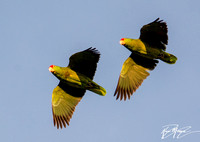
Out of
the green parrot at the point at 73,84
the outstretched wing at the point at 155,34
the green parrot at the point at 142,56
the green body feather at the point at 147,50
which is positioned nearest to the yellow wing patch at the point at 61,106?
the green parrot at the point at 73,84

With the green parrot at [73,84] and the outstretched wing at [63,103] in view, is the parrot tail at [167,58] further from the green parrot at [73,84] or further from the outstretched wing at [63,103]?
the outstretched wing at [63,103]

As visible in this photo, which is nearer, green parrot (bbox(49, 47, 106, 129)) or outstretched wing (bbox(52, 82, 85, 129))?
green parrot (bbox(49, 47, 106, 129))

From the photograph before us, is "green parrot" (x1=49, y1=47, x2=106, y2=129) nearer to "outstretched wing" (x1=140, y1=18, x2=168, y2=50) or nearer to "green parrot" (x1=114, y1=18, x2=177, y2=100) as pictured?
"green parrot" (x1=114, y1=18, x2=177, y2=100)

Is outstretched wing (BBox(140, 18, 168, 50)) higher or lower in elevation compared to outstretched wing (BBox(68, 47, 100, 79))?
higher

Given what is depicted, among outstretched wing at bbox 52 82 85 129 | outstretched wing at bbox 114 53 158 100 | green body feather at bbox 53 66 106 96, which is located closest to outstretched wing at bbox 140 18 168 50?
outstretched wing at bbox 114 53 158 100

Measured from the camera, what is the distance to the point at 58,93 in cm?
2286

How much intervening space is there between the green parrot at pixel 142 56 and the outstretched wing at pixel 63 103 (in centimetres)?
221

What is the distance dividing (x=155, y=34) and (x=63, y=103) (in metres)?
5.47

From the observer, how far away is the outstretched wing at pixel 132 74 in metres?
23.7

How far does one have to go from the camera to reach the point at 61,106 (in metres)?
22.9

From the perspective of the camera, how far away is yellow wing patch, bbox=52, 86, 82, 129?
2286 cm

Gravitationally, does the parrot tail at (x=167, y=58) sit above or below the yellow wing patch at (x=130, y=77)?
above

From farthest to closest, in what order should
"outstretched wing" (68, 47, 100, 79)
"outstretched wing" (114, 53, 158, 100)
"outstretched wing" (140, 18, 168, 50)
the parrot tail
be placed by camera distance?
"outstretched wing" (114, 53, 158, 100) → the parrot tail → "outstretched wing" (140, 18, 168, 50) → "outstretched wing" (68, 47, 100, 79)

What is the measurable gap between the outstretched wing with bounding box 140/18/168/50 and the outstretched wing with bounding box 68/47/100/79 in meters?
2.70
